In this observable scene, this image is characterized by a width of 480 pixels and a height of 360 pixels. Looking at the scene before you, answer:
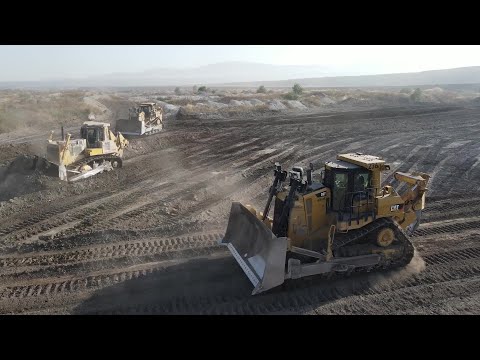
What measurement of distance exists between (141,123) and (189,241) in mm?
15674

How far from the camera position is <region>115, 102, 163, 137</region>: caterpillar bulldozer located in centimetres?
2548

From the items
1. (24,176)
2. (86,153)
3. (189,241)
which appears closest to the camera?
(189,241)

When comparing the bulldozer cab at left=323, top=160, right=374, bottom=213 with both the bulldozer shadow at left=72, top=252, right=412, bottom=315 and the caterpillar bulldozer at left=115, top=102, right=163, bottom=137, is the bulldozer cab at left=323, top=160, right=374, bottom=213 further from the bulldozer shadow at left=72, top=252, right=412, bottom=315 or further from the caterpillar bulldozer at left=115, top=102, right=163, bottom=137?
the caterpillar bulldozer at left=115, top=102, right=163, bottom=137

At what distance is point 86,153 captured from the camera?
1780cm

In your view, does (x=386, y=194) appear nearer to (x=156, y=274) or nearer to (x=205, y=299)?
(x=205, y=299)

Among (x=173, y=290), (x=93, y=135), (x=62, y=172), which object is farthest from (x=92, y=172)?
(x=173, y=290)

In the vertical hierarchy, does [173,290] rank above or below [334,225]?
below

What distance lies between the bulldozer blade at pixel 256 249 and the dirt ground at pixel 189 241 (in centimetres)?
41

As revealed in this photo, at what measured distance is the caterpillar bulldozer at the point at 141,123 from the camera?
1003 inches

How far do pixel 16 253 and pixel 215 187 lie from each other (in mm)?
7278

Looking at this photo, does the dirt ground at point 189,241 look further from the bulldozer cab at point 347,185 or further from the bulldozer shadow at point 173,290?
the bulldozer cab at point 347,185

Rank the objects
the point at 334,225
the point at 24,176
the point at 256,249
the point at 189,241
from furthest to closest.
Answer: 1. the point at 24,176
2. the point at 189,241
3. the point at 256,249
4. the point at 334,225

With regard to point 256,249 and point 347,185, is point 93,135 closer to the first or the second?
point 256,249

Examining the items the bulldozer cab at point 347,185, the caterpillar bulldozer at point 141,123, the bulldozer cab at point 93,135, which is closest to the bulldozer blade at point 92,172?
the bulldozer cab at point 93,135
